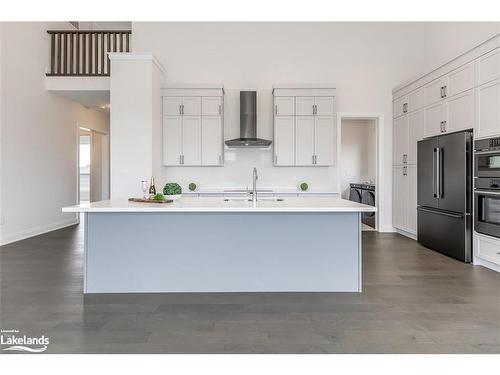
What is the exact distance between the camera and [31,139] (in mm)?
5883

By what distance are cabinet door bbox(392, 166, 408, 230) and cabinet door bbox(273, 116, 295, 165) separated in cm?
186

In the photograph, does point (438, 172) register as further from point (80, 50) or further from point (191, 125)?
point (80, 50)

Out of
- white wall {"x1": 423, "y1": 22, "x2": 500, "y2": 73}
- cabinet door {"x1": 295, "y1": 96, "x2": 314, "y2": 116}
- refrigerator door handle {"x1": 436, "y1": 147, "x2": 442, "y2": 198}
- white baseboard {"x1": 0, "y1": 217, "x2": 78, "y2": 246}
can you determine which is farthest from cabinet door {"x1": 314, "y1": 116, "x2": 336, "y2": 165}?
white baseboard {"x1": 0, "y1": 217, "x2": 78, "y2": 246}

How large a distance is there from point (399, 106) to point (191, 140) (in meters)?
3.60

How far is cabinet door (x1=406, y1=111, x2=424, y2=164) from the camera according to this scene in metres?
5.33

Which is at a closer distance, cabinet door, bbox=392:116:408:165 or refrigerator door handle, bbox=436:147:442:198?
refrigerator door handle, bbox=436:147:442:198

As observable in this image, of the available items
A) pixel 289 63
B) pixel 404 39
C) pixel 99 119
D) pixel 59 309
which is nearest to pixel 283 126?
pixel 289 63

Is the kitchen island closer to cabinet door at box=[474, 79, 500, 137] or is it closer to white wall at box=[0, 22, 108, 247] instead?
cabinet door at box=[474, 79, 500, 137]

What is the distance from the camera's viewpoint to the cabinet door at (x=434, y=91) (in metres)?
4.73

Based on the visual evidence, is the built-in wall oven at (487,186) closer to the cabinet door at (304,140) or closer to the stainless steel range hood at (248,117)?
the cabinet door at (304,140)

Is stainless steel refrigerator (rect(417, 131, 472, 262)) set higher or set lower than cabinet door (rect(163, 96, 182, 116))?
lower

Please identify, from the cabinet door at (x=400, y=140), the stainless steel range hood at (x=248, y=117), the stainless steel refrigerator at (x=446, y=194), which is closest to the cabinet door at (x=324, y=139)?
the stainless steel range hood at (x=248, y=117)

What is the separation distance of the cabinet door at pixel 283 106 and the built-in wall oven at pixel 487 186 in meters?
2.82

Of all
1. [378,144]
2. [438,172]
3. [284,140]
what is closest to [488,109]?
[438,172]
